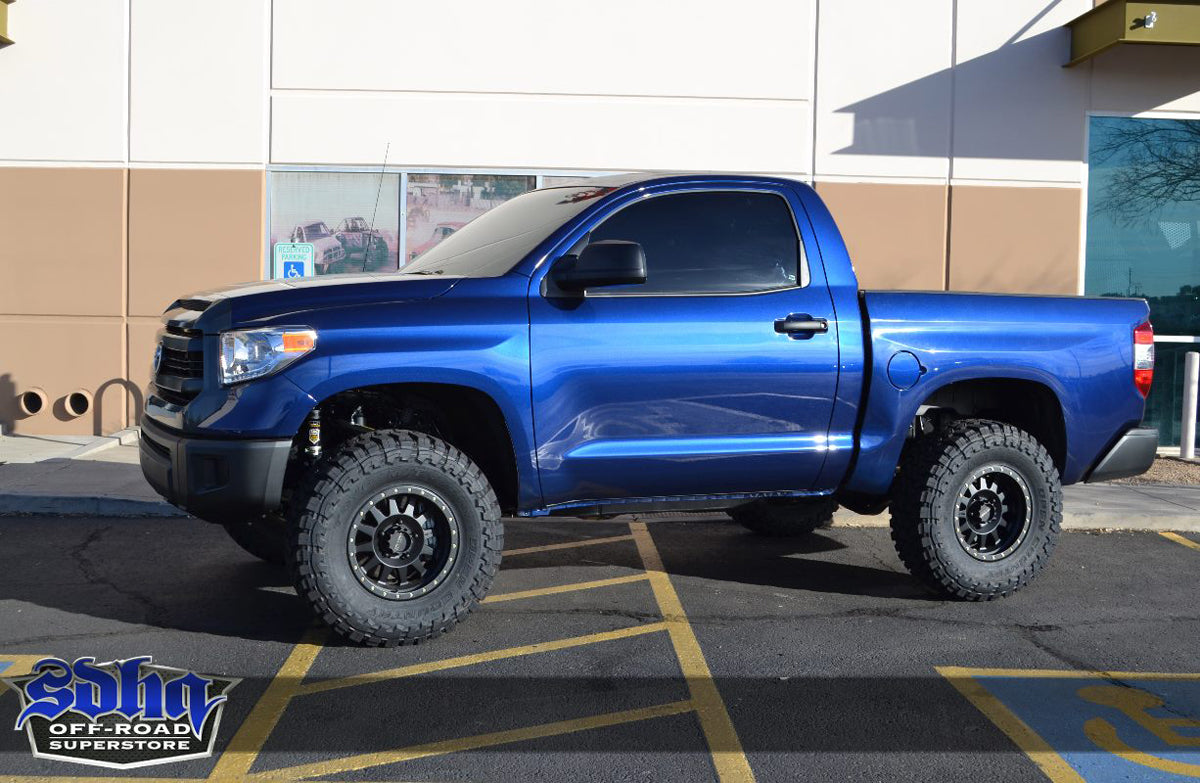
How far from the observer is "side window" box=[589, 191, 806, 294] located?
571 centimetres

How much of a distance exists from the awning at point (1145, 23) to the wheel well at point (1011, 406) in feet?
19.4

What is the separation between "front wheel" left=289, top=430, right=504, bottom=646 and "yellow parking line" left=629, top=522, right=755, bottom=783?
0.92m

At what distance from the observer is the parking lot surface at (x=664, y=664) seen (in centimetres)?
404

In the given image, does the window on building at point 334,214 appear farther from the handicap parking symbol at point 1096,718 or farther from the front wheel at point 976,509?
the handicap parking symbol at point 1096,718

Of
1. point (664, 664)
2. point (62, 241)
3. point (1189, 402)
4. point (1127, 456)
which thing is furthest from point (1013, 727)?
point (62, 241)

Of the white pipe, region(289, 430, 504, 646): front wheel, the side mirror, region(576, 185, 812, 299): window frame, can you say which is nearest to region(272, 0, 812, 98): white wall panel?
the white pipe

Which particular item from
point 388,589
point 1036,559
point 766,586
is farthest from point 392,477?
point 1036,559

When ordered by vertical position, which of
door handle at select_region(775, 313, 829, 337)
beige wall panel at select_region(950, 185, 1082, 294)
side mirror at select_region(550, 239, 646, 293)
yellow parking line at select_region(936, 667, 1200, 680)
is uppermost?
beige wall panel at select_region(950, 185, 1082, 294)

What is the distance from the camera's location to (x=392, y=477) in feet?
16.8

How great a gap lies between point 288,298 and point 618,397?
148cm

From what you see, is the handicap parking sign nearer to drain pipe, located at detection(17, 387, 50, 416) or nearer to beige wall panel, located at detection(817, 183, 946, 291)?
drain pipe, located at detection(17, 387, 50, 416)

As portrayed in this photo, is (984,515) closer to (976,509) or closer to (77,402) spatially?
(976,509)

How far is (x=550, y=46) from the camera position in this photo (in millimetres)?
11820

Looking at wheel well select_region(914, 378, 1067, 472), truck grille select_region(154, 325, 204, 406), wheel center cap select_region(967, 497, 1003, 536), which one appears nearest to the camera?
truck grille select_region(154, 325, 204, 406)
